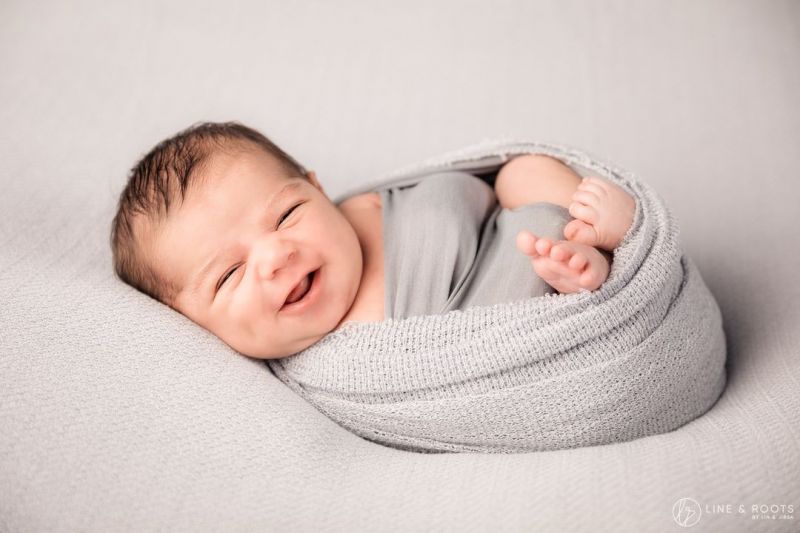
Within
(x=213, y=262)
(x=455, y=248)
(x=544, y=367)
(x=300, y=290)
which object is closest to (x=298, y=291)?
(x=300, y=290)

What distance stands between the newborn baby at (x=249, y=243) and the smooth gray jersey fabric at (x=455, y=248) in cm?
5

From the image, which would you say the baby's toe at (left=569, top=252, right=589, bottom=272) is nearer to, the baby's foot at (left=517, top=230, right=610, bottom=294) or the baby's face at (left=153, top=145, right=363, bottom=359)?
the baby's foot at (left=517, top=230, right=610, bottom=294)

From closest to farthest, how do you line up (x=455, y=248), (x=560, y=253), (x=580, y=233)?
(x=560, y=253) < (x=580, y=233) < (x=455, y=248)

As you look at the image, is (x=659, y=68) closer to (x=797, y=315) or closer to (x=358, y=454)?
(x=797, y=315)

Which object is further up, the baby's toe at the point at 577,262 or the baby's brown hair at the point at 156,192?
the baby's toe at the point at 577,262

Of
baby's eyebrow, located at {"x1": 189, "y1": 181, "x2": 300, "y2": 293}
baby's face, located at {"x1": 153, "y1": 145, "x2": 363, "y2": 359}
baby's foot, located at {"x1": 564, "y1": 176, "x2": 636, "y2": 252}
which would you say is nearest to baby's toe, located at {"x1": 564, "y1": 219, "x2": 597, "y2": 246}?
baby's foot, located at {"x1": 564, "y1": 176, "x2": 636, "y2": 252}

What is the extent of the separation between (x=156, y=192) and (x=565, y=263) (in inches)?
24.1

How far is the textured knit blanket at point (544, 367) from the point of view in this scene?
2.80ft

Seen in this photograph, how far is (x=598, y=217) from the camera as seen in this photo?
36.4 inches

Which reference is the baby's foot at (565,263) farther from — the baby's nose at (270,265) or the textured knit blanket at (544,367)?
the baby's nose at (270,265)

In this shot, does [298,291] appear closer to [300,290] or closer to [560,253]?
[300,290]

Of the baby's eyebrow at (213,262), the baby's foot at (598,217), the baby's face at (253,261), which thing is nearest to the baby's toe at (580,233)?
the baby's foot at (598,217)

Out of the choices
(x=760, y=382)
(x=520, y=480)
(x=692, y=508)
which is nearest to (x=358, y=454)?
(x=520, y=480)

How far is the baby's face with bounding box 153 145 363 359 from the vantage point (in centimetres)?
95
